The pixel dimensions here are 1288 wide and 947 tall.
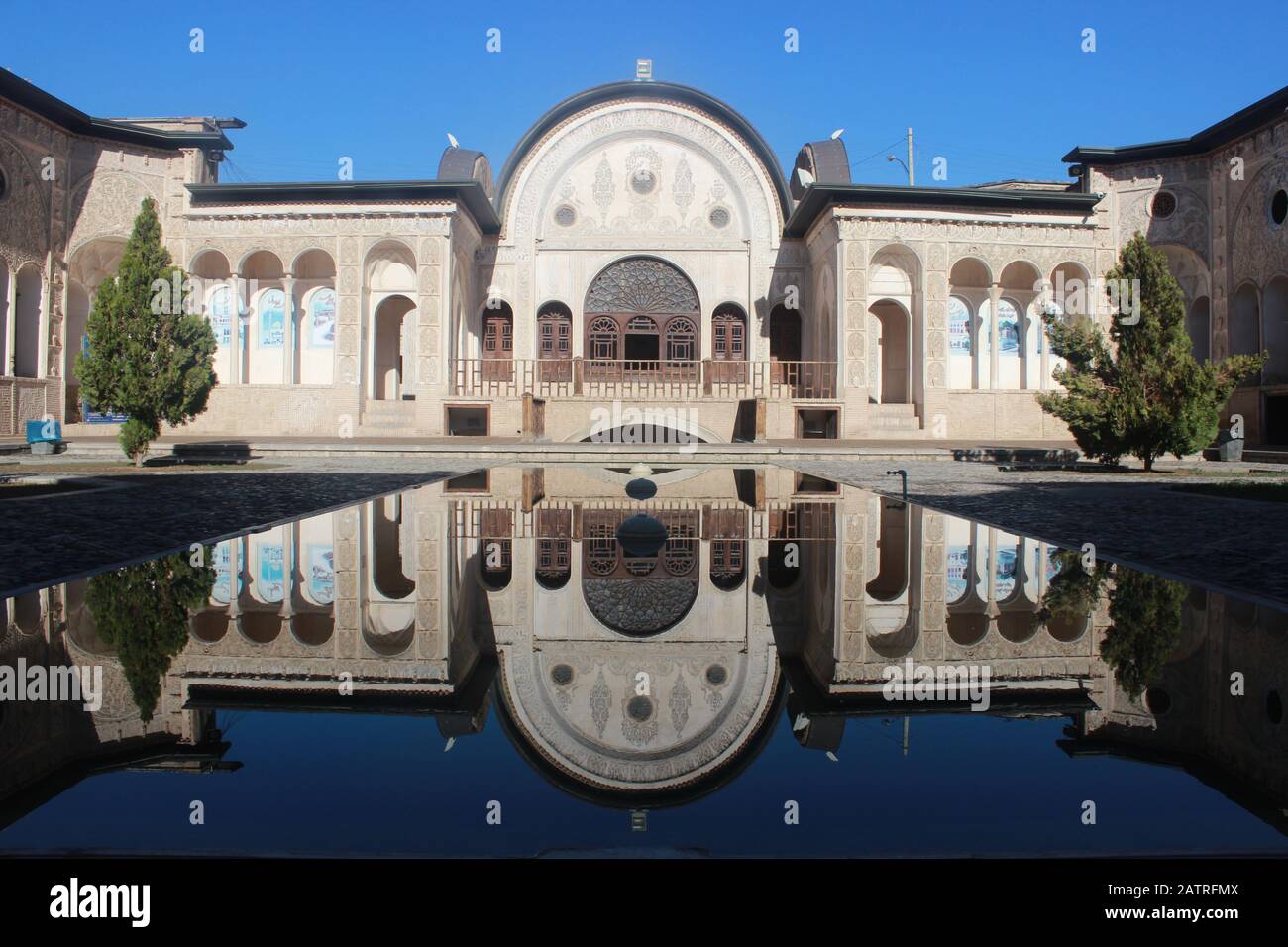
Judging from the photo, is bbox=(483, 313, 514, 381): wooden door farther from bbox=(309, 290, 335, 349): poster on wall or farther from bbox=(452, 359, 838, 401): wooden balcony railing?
bbox=(309, 290, 335, 349): poster on wall

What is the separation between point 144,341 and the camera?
38.8 feet

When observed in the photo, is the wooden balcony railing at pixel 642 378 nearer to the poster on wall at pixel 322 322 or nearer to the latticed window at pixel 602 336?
the latticed window at pixel 602 336

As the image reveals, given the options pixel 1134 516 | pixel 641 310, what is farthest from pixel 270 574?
pixel 641 310

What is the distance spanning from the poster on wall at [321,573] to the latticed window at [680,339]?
19110mm

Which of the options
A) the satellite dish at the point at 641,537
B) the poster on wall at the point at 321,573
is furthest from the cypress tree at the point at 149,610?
the satellite dish at the point at 641,537

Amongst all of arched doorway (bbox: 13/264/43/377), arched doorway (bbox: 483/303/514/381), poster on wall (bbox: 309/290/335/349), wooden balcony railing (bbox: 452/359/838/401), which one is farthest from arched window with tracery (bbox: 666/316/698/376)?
arched doorway (bbox: 13/264/43/377)

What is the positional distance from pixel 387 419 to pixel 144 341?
8472 millimetres

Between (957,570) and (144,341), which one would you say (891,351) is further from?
(957,570)

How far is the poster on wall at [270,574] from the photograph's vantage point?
146 inches

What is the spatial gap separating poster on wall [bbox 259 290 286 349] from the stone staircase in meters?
4.16
